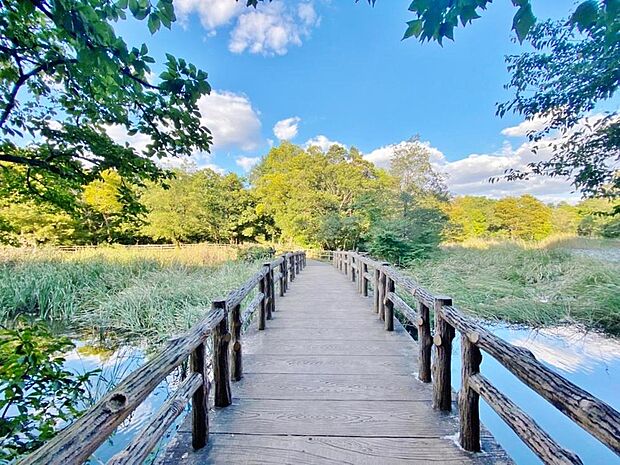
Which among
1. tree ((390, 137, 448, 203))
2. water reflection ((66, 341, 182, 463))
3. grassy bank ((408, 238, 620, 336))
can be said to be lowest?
water reflection ((66, 341, 182, 463))

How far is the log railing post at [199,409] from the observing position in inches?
66.2

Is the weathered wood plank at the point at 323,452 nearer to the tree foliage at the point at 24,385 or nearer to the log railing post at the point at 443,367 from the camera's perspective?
the log railing post at the point at 443,367

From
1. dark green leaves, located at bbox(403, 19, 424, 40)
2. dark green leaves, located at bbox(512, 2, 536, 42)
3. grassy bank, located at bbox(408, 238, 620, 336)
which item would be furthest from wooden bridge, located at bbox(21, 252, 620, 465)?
grassy bank, located at bbox(408, 238, 620, 336)

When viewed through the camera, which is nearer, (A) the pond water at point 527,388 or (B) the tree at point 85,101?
(B) the tree at point 85,101

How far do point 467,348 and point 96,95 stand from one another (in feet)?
13.2

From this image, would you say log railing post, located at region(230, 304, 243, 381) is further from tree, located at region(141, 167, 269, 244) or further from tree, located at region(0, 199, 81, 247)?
tree, located at region(141, 167, 269, 244)

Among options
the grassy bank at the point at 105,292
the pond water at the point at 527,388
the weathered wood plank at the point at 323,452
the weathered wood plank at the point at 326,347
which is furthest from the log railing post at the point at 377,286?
the grassy bank at the point at 105,292

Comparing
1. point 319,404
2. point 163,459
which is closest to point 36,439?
point 163,459

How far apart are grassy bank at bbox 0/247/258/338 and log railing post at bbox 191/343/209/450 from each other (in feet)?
10.6

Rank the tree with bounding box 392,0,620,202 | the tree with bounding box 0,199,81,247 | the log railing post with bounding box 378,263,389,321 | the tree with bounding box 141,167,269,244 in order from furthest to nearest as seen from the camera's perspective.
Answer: the tree with bounding box 141,167,269,244 < the tree with bounding box 0,199,81,247 < the tree with bounding box 392,0,620,202 < the log railing post with bounding box 378,263,389,321

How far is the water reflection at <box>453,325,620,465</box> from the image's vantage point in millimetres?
2348

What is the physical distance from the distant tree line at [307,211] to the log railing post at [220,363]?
2666 mm

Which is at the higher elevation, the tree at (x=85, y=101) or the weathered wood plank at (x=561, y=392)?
the tree at (x=85, y=101)

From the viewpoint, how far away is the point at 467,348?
5.66 feet
